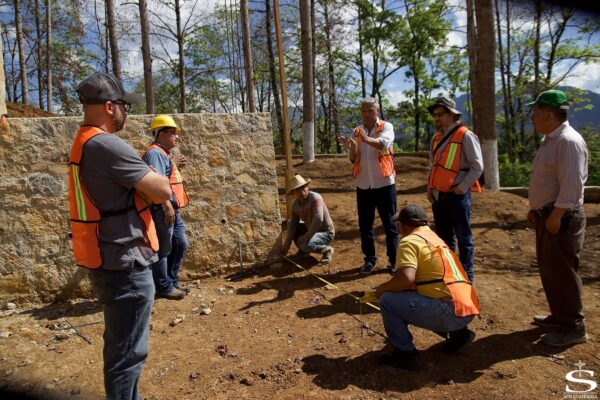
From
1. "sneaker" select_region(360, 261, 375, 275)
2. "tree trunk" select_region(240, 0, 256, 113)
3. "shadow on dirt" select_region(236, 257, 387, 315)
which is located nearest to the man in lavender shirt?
"shadow on dirt" select_region(236, 257, 387, 315)

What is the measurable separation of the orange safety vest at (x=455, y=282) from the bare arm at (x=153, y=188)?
1.70 meters

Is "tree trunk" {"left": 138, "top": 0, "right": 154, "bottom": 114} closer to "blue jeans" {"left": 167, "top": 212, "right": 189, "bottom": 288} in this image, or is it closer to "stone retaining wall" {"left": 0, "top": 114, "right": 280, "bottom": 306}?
"stone retaining wall" {"left": 0, "top": 114, "right": 280, "bottom": 306}

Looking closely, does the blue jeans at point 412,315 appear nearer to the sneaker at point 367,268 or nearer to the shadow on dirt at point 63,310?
the sneaker at point 367,268

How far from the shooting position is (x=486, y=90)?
8547 mm

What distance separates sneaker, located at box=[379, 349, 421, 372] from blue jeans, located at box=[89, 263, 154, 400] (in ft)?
5.51

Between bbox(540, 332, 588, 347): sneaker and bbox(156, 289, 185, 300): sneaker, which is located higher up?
bbox(156, 289, 185, 300): sneaker

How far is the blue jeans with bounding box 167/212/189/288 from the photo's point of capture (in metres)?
4.59

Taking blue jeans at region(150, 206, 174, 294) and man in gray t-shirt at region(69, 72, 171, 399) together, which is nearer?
man in gray t-shirt at region(69, 72, 171, 399)

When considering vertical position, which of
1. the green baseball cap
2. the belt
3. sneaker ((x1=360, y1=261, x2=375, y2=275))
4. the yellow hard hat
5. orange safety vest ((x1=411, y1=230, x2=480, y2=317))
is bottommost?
sneaker ((x1=360, y1=261, x2=375, y2=275))

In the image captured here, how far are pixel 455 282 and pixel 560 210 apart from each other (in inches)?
36.5

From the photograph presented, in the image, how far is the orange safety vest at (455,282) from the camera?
9.36ft

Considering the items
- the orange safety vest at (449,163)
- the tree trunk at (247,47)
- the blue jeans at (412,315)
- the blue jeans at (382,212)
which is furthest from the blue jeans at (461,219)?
the tree trunk at (247,47)

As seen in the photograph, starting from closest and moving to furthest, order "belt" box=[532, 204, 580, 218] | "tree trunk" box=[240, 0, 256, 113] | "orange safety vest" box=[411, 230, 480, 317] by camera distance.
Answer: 1. "orange safety vest" box=[411, 230, 480, 317]
2. "belt" box=[532, 204, 580, 218]
3. "tree trunk" box=[240, 0, 256, 113]

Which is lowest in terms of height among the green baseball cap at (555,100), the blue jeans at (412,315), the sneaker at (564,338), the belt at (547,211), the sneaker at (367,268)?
the sneaker at (564,338)
